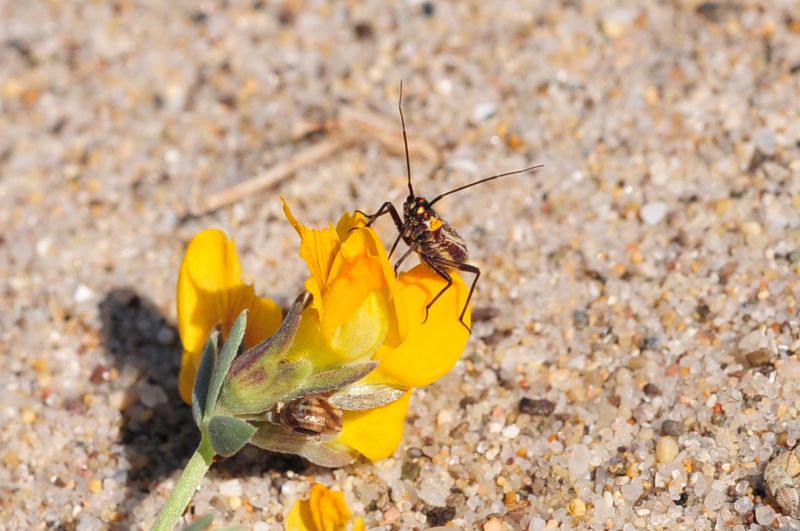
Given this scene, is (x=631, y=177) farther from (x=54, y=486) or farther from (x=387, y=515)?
(x=54, y=486)

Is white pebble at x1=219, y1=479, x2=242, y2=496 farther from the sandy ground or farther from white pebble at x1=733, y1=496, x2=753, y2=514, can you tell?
white pebble at x1=733, y1=496, x2=753, y2=514

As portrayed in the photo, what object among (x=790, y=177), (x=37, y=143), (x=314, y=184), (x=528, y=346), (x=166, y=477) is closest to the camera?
(x=166, y=477)

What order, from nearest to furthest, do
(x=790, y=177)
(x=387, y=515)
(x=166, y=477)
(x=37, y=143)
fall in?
(x=387, y=515) → (x=166, y=477) → (x=790, y=177) → (x=37, y=143)

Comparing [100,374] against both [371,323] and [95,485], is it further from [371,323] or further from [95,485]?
[371,323]

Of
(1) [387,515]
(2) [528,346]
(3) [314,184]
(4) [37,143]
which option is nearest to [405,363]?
(1) [387,515]

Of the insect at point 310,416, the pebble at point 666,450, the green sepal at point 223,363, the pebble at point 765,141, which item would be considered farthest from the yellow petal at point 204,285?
the pebble at point 765,141

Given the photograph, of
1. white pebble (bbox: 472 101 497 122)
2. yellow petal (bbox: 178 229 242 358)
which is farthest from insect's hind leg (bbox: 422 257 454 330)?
white pebble (bbox: 472 101 497 122)

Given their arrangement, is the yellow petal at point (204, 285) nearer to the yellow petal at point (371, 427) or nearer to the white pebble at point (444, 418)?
the yellow petal at point (371, 427)
